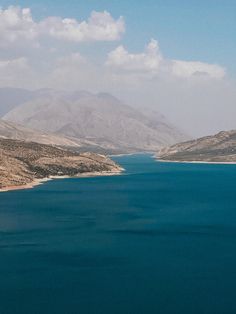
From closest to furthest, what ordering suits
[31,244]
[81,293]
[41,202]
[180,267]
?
[81,293], [180,267], [31,244], [41,202]

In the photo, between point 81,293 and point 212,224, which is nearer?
point 81,293

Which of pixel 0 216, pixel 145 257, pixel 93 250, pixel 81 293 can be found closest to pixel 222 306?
pixel 81 293

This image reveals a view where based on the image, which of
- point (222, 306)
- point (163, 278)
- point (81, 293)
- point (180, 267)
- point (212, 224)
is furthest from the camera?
point (212, 224)

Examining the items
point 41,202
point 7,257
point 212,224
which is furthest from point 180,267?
point 41,202

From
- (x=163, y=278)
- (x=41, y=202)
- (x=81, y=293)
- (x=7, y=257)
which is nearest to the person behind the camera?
(x=81, y=293)

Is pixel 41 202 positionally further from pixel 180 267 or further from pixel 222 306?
pixel 222 306

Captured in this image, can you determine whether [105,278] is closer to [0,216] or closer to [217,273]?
[217,273]
